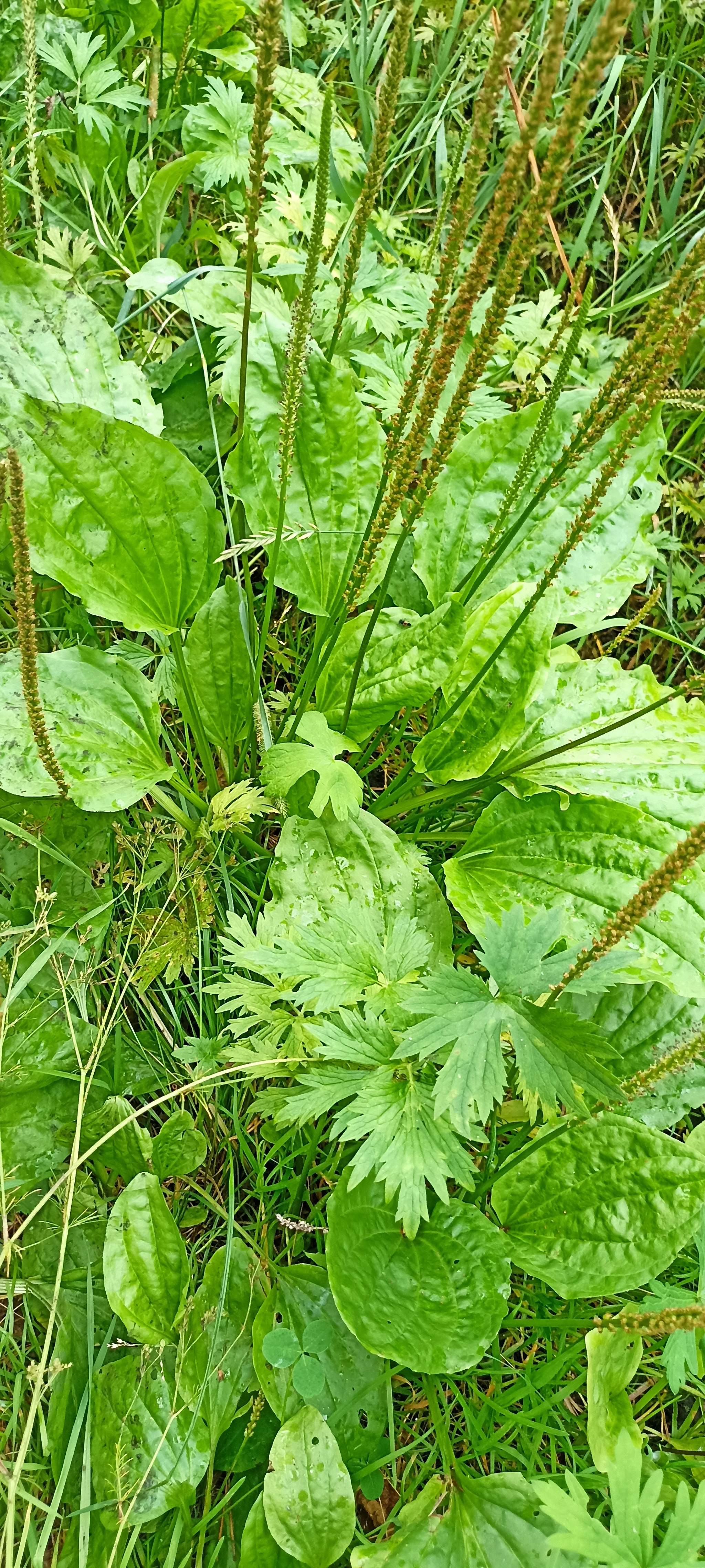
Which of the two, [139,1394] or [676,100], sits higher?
[676,100]

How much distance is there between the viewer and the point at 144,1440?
1.51 meters

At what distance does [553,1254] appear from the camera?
5.37ft

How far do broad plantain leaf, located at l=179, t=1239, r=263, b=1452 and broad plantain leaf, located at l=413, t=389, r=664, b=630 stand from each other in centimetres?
131

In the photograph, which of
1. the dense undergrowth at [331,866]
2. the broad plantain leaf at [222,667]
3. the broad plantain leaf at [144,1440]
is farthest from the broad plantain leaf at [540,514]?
the broad plantain leaf at [144,1440]

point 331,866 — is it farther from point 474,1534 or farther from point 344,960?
point 474,1534

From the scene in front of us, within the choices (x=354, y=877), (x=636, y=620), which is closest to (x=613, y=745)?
(x=636, y=620)

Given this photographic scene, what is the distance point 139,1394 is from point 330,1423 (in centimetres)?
29

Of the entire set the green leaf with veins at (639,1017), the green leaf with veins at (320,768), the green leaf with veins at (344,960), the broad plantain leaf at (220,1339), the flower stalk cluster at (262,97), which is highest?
the flower stalk cluster at (262,97)

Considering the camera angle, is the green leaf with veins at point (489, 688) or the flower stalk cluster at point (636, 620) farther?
the flower stalk cluster at point (636, 620)

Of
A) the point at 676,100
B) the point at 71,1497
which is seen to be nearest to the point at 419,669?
the point at 71,1497

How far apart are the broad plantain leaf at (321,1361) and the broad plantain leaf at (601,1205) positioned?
0.30 m

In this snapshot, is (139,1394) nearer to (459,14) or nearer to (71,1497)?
(71,1497)

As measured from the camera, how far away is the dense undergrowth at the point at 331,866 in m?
1.37

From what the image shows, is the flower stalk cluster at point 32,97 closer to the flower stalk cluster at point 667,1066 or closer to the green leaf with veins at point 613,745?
the green leaf with veins at point 613,745
